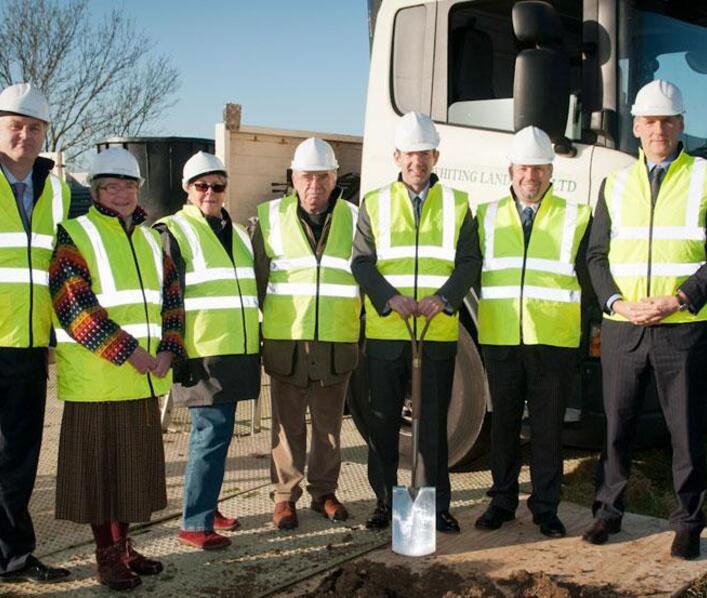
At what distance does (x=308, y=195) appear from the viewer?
4.25 meters

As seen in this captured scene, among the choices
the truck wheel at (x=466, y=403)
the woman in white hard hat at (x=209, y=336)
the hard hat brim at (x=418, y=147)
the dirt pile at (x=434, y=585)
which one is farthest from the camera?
the truck wheel at (x=466, y=403)

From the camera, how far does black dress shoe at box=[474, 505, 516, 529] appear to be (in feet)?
13.7

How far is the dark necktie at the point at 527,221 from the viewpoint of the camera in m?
4.07

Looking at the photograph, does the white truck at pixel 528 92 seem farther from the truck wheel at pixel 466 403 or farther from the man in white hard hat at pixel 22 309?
the man in white hard hat at pixel 22 309

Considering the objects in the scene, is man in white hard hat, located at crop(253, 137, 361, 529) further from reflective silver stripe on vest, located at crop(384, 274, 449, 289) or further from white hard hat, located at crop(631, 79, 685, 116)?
white hard hat, located at crop(631, 79, 685, 116)

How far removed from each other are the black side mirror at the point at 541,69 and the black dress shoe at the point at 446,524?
1.80m

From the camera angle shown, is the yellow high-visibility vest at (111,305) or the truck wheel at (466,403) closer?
the yellow high-visibility vest at (111,305)

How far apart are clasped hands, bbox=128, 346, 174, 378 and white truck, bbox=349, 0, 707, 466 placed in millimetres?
1559

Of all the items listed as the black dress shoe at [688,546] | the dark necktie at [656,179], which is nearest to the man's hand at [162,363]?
the dark necktie at [656,179]

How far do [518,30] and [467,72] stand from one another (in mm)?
879

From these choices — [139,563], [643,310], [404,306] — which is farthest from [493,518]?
[139,563]

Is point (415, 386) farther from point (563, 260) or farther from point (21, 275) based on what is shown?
point (21, 275)

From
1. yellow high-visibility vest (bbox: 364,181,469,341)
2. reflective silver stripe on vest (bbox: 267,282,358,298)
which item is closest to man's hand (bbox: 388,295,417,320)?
yellow high-visibility vest (bbox: 364,181,469,341)

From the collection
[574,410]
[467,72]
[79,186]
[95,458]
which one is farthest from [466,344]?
[79,186]
